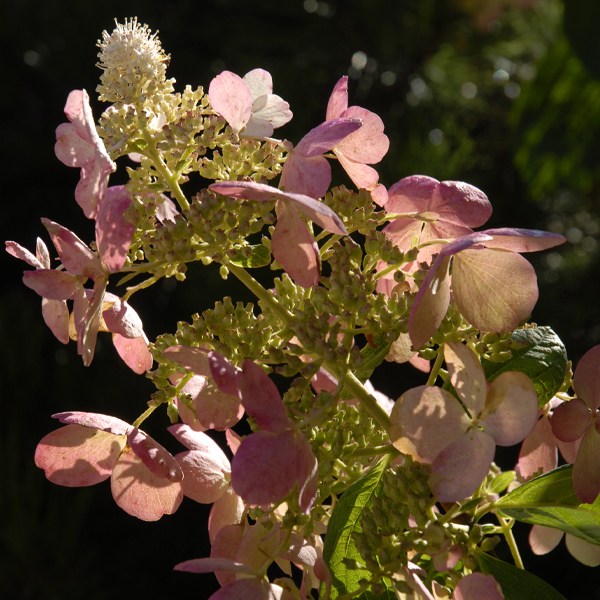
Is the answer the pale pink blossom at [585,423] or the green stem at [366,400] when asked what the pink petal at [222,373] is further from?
the pale pink blossom at [585,423]

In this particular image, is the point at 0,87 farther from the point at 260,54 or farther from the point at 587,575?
the point at 587,575

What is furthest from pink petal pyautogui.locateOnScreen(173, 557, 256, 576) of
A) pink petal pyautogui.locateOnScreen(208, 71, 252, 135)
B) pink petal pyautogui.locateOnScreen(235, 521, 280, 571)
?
pink petal pyautogui.locateOnScreen(208, 71, 252, 135)

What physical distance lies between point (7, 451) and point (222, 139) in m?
0.95

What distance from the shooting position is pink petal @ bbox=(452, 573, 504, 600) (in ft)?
0.96

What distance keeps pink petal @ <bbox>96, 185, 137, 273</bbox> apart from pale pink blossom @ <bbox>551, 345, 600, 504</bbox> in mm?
255

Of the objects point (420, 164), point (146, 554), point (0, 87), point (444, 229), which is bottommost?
point (146, 554)

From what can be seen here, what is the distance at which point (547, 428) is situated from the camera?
429 mm

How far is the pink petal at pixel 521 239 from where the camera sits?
29 cm

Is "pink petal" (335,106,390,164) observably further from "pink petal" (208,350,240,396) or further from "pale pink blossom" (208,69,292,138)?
"pink petal" (208,350,240,396)

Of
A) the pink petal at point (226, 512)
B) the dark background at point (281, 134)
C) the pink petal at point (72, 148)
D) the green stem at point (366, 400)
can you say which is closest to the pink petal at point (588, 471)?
the green stem at point (366, 400)

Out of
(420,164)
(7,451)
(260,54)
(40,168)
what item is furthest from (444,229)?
(260,54)

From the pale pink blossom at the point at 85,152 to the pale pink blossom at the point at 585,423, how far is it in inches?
10.9

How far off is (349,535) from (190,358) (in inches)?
6.3

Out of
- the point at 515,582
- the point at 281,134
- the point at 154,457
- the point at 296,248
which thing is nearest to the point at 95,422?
the point at 154,457
